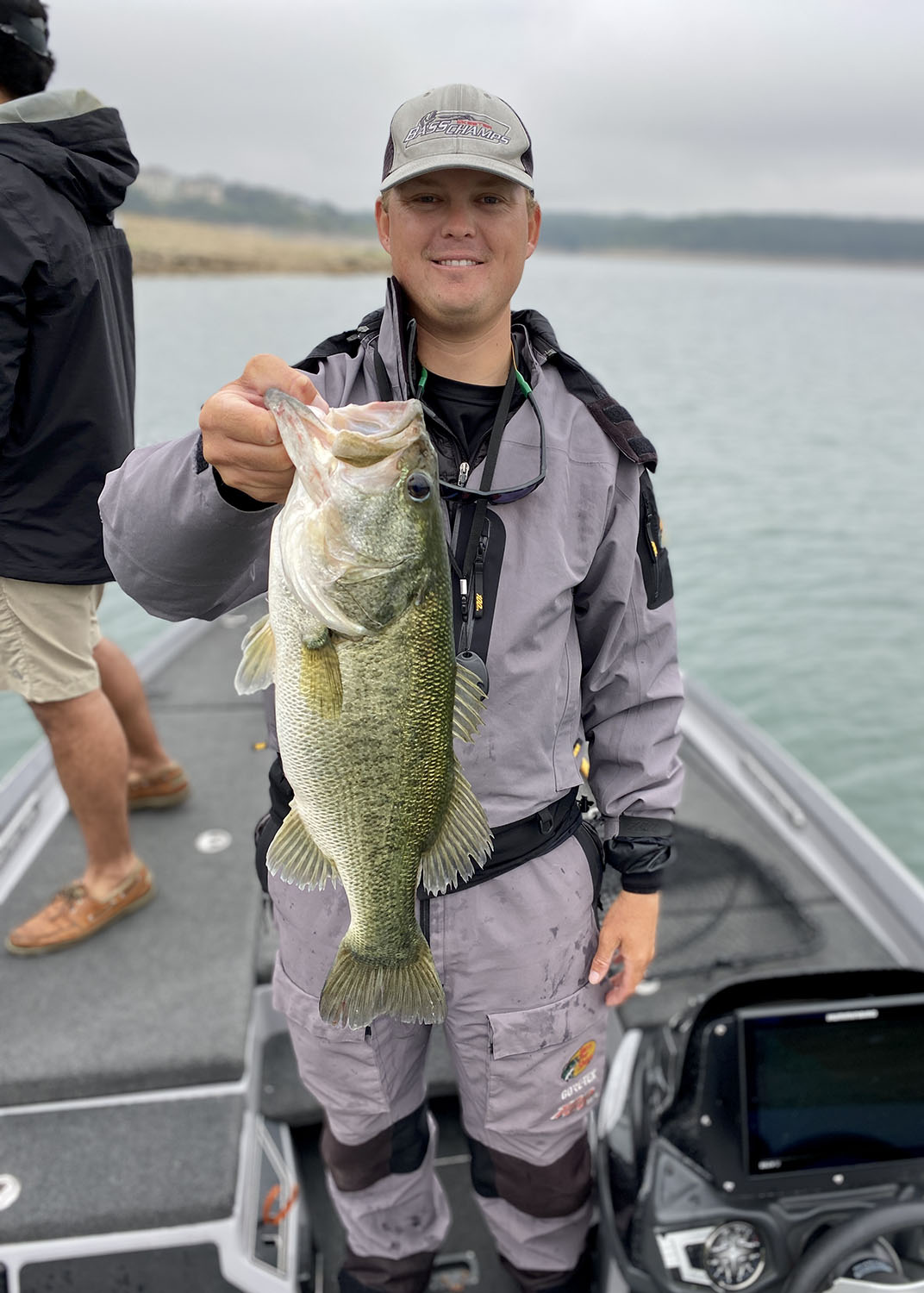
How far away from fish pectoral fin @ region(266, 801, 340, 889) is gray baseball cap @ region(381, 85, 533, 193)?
4.03 ft

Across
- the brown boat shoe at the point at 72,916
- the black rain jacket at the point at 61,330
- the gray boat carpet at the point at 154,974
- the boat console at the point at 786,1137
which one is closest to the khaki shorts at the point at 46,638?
the black rain jacket at the point at 61,330

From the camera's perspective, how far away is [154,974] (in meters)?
2.97

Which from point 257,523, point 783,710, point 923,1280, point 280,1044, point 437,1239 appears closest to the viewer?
point 257,523

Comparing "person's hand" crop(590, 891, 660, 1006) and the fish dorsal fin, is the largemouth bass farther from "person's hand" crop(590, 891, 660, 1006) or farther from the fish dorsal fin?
"person's hand" crop(590, 891, 660, 1006)

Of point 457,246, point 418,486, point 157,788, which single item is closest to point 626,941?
point 418,486

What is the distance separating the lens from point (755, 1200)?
198 cm

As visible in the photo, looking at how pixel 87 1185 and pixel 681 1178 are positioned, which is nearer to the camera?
pixel 681 1178

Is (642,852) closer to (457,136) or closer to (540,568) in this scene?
(540,568)

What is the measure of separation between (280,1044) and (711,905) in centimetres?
167

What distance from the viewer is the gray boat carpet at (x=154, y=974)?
263 cm

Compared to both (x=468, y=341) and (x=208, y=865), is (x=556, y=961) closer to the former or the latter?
(x=468, y=341)

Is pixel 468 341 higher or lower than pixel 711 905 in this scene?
higher

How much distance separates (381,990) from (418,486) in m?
0.98

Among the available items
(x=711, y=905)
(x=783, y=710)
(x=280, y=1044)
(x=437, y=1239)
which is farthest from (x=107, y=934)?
(x=783, y=710)
